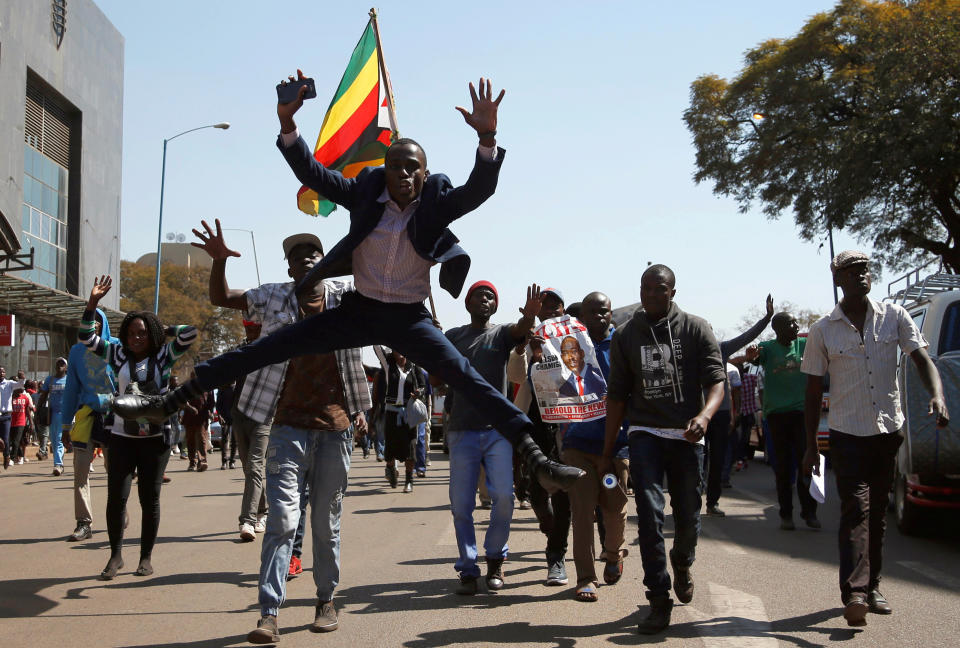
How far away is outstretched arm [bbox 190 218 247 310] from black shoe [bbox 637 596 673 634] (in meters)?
2.86

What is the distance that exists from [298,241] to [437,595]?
95.8 inches

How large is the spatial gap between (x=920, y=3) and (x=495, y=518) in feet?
86.6

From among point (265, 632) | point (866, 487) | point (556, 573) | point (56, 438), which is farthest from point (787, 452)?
point (56, 438)

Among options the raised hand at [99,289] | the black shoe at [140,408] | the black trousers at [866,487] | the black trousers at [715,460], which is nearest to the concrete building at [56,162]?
the black trousers at [715,460]

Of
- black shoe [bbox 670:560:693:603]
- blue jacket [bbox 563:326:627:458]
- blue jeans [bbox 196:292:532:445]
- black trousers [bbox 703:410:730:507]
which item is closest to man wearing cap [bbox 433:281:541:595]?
blue jacket [bbox 563:326:627:458]

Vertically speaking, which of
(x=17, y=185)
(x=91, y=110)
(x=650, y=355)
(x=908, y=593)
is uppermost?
(x=91, y=110)

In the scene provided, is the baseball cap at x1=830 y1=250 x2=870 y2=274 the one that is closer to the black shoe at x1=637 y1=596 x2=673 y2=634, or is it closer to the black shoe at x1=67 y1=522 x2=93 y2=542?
the black shoe at x1=637 y1=596 x2=673 y2=634

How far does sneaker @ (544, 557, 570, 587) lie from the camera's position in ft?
22.1

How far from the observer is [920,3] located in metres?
27.9

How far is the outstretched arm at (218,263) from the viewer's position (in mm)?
5488

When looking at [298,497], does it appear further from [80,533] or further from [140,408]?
[80,533]

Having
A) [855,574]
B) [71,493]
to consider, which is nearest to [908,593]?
[855,574]

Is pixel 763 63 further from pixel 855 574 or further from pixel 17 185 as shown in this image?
pixel 855 574

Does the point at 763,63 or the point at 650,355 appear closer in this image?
the point at 650,355
